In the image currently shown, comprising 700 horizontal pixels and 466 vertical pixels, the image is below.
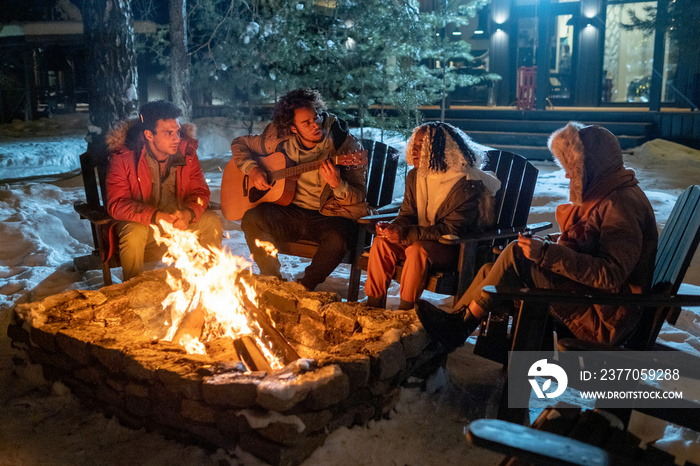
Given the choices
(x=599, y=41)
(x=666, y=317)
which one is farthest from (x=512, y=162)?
(x=599, y=41)

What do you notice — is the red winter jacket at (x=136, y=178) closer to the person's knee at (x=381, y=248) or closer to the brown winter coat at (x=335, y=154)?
the brown winter coat at (x=335, y=154)

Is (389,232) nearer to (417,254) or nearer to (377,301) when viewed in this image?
(417,254)

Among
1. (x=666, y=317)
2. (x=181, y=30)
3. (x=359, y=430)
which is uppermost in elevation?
(x=181, y=30)

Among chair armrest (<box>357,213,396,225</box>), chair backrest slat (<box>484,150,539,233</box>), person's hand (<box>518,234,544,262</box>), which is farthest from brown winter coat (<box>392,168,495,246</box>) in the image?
person's hand (<box>518,234,544,262</box>)

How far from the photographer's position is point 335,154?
425 cm

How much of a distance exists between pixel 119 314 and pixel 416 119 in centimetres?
545

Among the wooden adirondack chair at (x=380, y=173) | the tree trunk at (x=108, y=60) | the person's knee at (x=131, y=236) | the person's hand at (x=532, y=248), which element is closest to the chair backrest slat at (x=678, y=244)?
the person's hand at (x=532, y=248)

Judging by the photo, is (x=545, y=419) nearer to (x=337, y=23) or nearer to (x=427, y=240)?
(x=427, y=240)

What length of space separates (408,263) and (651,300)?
1392 mm

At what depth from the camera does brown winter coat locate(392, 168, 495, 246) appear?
352 cm

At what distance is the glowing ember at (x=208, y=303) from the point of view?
3.36 m

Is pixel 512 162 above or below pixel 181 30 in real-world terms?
below

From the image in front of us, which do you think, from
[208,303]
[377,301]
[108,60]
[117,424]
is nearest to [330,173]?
[377,301]

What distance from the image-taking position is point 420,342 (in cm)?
288
